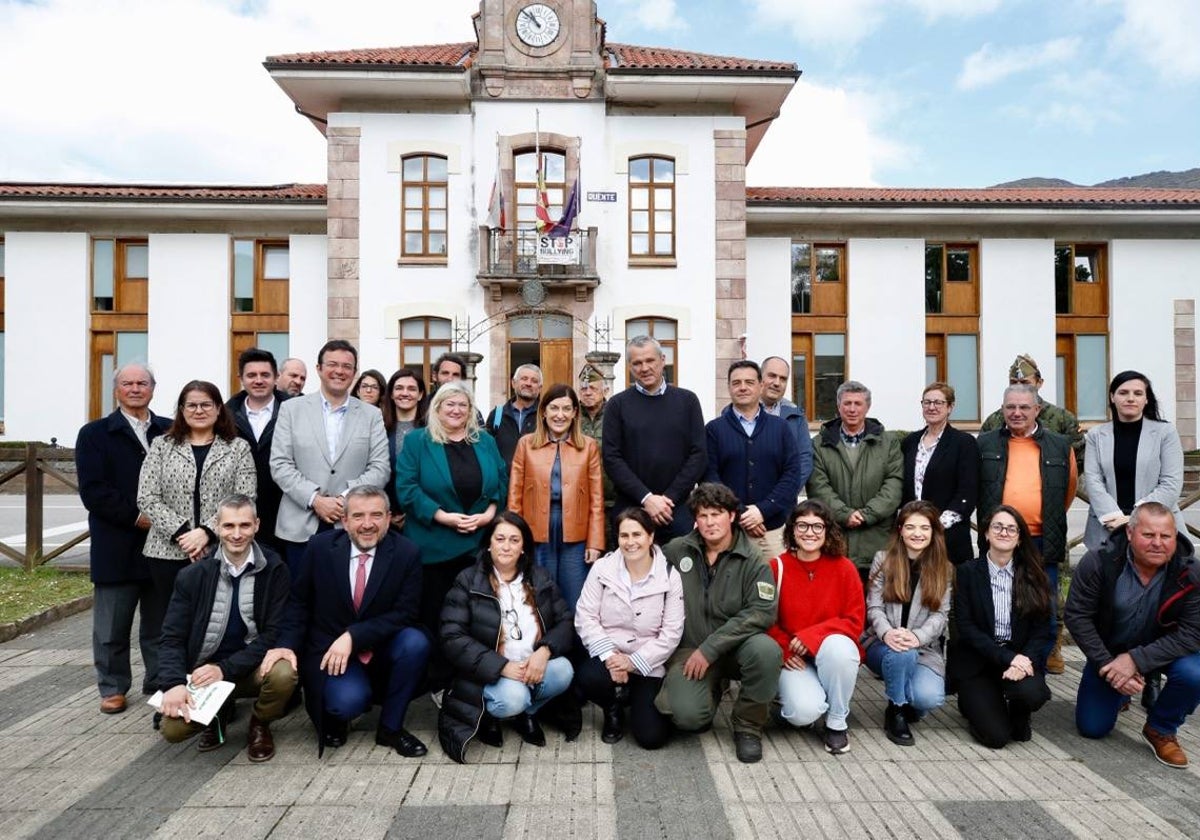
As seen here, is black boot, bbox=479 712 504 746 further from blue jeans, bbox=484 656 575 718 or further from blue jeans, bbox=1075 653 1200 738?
blue jeans, bbox=1075 653 1200 738

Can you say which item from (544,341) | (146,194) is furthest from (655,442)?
(146,194)

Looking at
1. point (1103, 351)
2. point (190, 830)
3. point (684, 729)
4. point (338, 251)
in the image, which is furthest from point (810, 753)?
point (1103, 351)

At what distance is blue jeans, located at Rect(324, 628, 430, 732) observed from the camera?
411 centimetres

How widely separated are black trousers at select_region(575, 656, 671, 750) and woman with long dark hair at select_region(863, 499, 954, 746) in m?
1.24

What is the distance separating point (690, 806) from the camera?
352cm

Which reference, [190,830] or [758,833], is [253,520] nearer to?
[190,830]

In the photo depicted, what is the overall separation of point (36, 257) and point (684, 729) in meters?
20.6

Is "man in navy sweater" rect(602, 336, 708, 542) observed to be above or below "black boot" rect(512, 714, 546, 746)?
above

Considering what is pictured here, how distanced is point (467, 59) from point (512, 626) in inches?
628

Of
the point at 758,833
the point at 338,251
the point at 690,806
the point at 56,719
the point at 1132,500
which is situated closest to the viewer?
the point at 758,833

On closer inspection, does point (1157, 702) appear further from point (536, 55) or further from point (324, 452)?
point (536, 55)

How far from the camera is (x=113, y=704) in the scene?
475 centimetres

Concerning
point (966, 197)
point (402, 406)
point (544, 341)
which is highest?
point (966, 197)

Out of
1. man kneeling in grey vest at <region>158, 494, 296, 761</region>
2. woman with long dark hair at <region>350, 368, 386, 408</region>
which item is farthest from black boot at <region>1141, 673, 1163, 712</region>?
woman with long dark hair at <region>350, 368, 386, 408</region>
